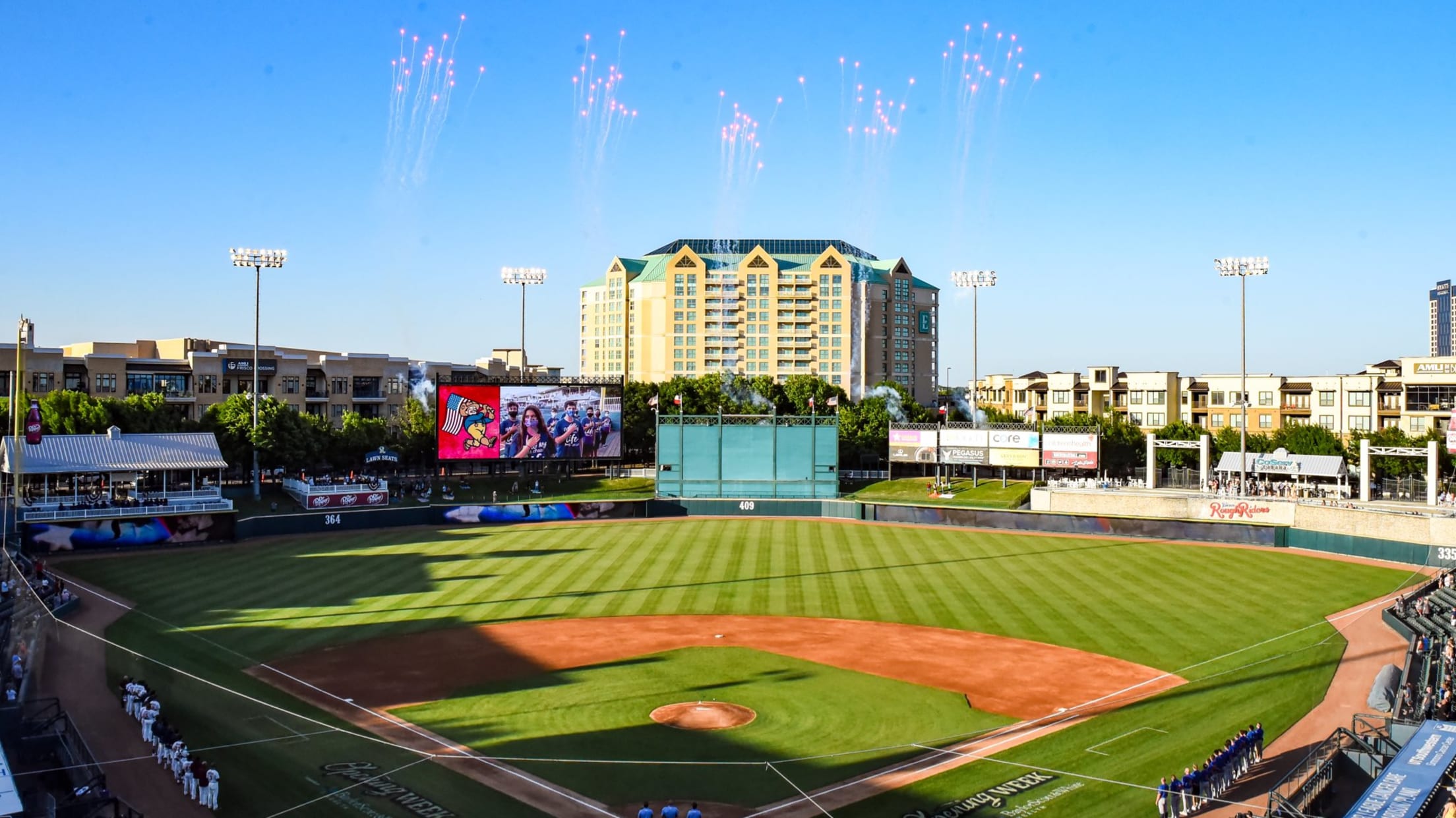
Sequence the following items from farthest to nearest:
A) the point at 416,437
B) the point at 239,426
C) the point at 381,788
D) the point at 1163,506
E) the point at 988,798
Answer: the point at 416,437 < the point at 239,426 < the point at 1163,506 < the point at 381,788 < the point at 988,798

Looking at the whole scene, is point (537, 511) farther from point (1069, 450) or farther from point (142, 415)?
point (1069, 450)

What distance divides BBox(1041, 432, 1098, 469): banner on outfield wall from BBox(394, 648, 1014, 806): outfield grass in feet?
165

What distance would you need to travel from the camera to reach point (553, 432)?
248 feet

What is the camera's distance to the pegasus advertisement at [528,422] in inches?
2918

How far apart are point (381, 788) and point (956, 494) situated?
63.5 m

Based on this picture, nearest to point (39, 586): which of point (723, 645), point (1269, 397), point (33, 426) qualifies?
point (33, 426)

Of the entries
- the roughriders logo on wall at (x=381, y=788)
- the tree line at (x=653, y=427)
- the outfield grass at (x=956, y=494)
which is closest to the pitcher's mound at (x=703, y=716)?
the roughriders logo on wall at (x=381, y=788)

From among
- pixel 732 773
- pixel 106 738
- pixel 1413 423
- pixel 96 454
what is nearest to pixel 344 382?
pixel 96 454

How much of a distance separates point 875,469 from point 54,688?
244 feet

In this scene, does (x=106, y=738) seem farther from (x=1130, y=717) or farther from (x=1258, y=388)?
(x=1258, y=388)

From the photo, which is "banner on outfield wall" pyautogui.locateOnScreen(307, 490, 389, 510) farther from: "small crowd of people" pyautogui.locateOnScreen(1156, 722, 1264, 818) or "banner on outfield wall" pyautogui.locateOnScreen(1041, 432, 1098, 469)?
"small crowd of people" pyautogui.locateOnScreen(1156, 722, 1264, 818)

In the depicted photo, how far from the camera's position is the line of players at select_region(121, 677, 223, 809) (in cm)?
2192

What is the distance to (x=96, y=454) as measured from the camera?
6081cm

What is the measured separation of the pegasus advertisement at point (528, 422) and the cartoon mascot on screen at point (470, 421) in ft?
0.15
